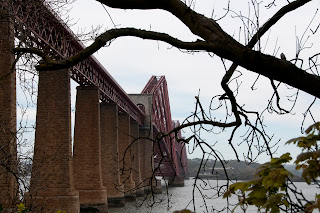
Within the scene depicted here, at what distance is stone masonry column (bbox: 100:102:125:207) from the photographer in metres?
37.4

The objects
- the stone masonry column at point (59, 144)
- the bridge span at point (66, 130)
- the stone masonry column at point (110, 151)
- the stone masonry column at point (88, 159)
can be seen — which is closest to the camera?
the bridge span at point (66, 130)

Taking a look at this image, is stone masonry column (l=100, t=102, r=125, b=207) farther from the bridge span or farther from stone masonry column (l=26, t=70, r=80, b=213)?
stone masonry column (l=26, t=70, r=80, b=213)

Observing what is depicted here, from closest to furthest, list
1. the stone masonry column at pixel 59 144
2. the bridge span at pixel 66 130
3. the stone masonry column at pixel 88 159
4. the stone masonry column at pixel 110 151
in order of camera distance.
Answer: the bridge span at pixel 66 130, the stone masonry column at pixel 59 144, the stone masonry column at pixel 88 159, the stone masonry column at pixel 110 151

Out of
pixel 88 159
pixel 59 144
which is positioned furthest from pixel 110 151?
pixel 59 144

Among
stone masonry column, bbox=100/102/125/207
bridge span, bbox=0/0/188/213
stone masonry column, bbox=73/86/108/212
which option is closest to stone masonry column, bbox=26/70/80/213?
bridge span, bbox=0/0/188/213

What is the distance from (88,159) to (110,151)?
7.39 meters

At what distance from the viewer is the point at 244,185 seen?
2.10 meters

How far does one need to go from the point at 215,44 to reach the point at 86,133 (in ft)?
94.1

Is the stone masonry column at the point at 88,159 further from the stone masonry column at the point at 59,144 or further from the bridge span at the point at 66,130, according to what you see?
the stone masonry column at the point at 59,144

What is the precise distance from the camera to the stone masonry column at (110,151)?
37375mm

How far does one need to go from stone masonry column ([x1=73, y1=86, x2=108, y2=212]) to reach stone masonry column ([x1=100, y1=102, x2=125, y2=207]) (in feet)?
19.7

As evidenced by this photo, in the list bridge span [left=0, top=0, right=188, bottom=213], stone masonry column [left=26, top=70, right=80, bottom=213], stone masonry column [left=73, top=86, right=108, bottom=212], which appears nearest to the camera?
bridge span [left=0, top=0, right=188, bottom=213]

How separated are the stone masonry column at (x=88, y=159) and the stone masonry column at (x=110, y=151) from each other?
600 centimetres

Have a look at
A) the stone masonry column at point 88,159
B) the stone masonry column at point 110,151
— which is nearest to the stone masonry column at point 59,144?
the stone masonry column at point 88,159
